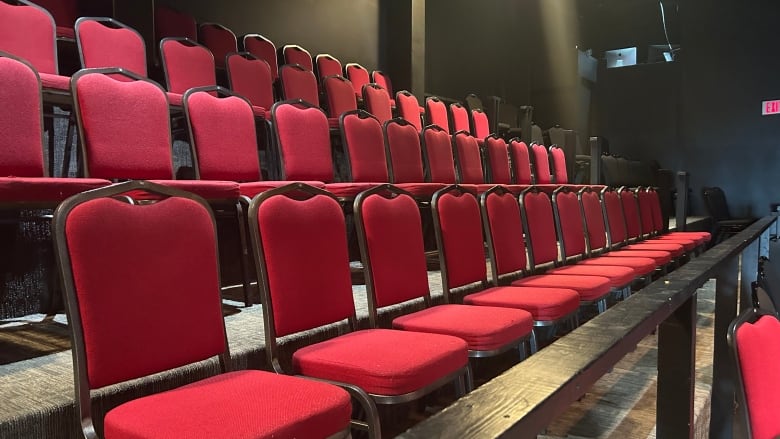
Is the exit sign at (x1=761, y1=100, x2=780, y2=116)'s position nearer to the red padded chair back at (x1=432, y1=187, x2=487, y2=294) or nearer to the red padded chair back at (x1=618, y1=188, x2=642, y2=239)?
the red padded chair back at (x1=618, y1=188, x2=642, y2=239)

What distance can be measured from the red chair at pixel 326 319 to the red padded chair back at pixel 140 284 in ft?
0.41

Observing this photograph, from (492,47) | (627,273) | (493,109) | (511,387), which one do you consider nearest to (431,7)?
(492,47)

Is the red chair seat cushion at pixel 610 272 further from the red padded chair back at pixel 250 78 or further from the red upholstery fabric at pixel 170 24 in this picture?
the red upholstery fabric at pixel 170 24

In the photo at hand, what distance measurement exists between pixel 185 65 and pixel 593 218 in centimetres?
200

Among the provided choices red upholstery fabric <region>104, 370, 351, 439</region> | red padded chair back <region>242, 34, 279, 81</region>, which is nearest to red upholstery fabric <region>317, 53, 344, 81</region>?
red padded chair back <region>242, 34, 279, 81</region>

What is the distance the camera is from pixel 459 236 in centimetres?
181

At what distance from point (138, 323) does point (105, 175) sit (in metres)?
0.82

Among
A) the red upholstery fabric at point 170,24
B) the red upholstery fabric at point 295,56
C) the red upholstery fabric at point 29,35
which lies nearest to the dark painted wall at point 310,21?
the red upholstery fabric at point 170,24

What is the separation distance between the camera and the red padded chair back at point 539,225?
224 cm

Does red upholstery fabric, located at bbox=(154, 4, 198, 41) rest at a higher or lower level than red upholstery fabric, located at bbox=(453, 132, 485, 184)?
higher

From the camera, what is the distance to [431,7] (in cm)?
582

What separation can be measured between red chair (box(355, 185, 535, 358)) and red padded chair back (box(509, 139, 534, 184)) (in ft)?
6.66

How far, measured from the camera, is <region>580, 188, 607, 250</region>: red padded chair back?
2.80 metres

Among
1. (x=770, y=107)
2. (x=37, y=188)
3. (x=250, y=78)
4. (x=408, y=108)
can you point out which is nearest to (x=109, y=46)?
(x=250, y=78)
